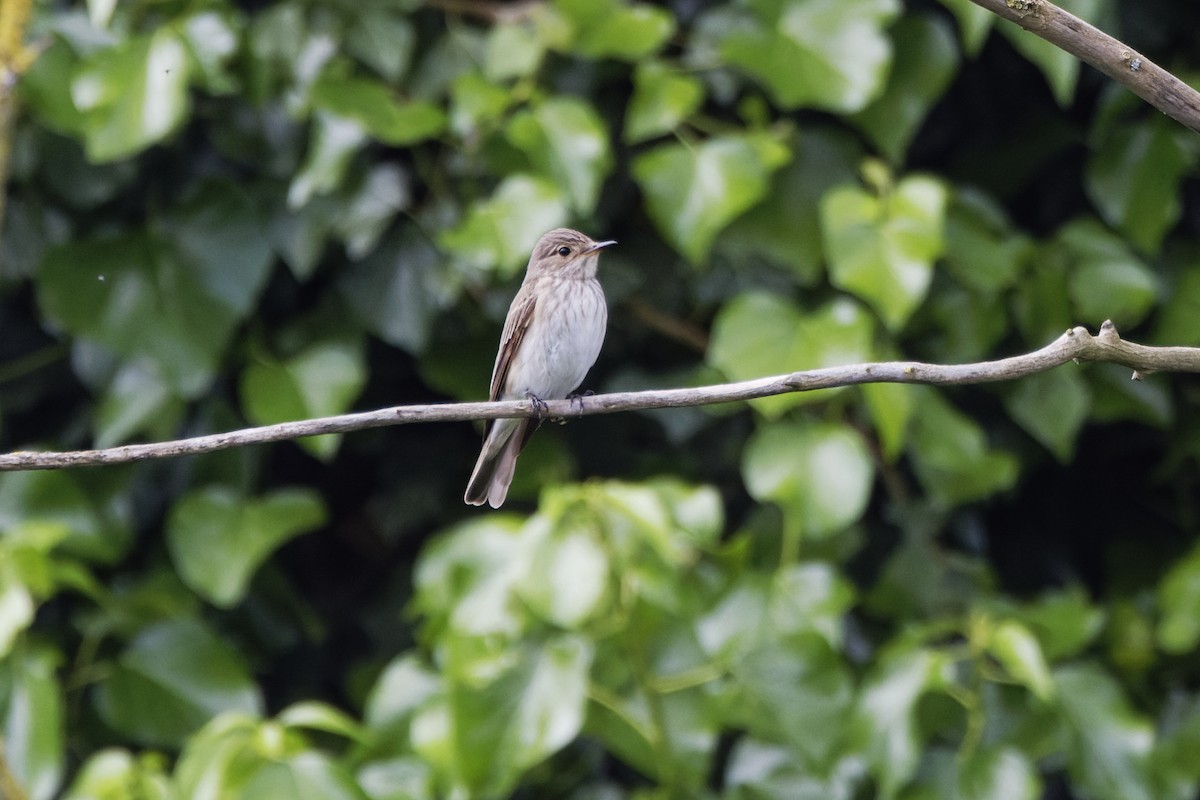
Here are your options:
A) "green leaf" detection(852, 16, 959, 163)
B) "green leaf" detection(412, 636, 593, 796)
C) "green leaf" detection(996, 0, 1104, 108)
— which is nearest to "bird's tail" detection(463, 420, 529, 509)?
"green leaf" detection(412, 636, 593, 796)

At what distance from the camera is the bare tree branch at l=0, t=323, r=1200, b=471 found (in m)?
2.02

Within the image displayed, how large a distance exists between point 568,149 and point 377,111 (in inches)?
20.6

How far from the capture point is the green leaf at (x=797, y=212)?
3.85 m

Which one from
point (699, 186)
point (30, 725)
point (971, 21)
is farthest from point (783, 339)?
point (30, 725)

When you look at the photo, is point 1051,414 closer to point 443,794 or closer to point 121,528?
point 443,794

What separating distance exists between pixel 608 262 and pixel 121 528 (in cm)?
155

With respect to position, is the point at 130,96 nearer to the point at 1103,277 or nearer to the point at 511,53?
the point at 511,53

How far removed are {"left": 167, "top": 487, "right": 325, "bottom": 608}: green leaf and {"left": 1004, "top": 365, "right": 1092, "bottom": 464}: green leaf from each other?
195 cm

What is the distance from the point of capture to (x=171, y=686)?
12.4 feet

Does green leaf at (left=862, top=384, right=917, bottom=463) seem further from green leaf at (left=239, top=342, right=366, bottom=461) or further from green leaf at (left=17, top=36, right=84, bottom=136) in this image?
green leaf at (left=17, top=36, right=84, bottom=136)

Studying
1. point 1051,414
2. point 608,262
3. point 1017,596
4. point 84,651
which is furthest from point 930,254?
point 84,651

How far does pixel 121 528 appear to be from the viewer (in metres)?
3.93

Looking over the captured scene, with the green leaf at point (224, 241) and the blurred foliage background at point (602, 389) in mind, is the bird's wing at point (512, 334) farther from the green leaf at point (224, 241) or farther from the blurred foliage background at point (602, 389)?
the green leaf at point (224, 241)

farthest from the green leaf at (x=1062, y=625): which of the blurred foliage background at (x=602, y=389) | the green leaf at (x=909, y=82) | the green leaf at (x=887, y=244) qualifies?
the green leaf at (x=909, y=82)
